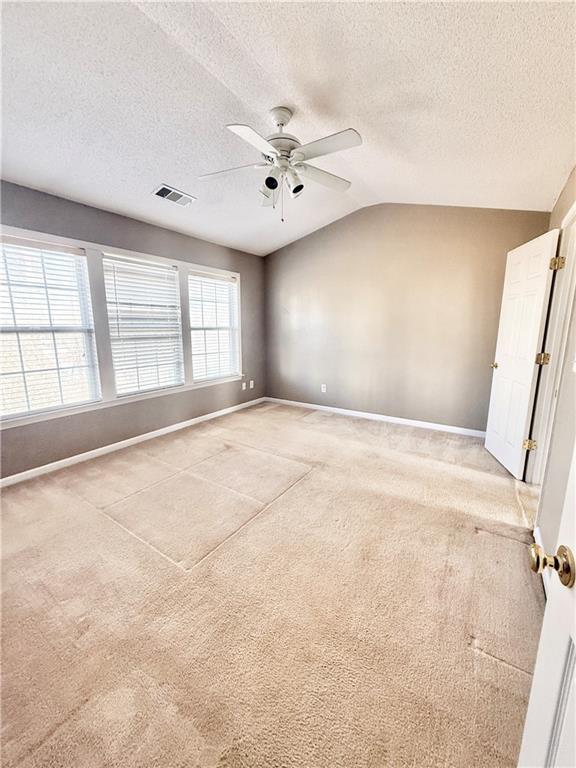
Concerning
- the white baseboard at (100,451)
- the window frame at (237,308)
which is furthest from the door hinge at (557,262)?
the white baseboard at (100,451)

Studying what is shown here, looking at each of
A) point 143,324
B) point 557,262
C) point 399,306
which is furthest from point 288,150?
point 399,306

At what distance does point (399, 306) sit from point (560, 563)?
399 cm

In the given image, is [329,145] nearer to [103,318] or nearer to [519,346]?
[519,346]

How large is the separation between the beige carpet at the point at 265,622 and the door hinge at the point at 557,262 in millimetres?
1882

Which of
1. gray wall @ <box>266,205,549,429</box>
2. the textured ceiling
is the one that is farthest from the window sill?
the textured ceiling

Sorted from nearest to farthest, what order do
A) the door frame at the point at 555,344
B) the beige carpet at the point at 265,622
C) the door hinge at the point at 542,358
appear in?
1. the beige carpet at the point at 265,622
2. the door frame at the point at 555,344
3. the door hinge at the point at 542,358

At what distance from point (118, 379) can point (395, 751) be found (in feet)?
11.6

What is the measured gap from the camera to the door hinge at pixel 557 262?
2457mm

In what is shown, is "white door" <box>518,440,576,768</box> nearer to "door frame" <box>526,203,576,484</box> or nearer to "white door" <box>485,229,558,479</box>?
"door frame" <box>526,203,576,484</box>

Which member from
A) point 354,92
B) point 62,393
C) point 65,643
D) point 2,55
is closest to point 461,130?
point 354,92

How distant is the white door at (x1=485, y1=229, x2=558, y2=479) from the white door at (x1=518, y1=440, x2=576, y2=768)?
2585 mm

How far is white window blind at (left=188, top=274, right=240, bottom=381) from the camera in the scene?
14.0 ft

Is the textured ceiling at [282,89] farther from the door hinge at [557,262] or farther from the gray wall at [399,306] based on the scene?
the gray wall at [399,306]

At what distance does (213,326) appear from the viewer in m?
4.55
